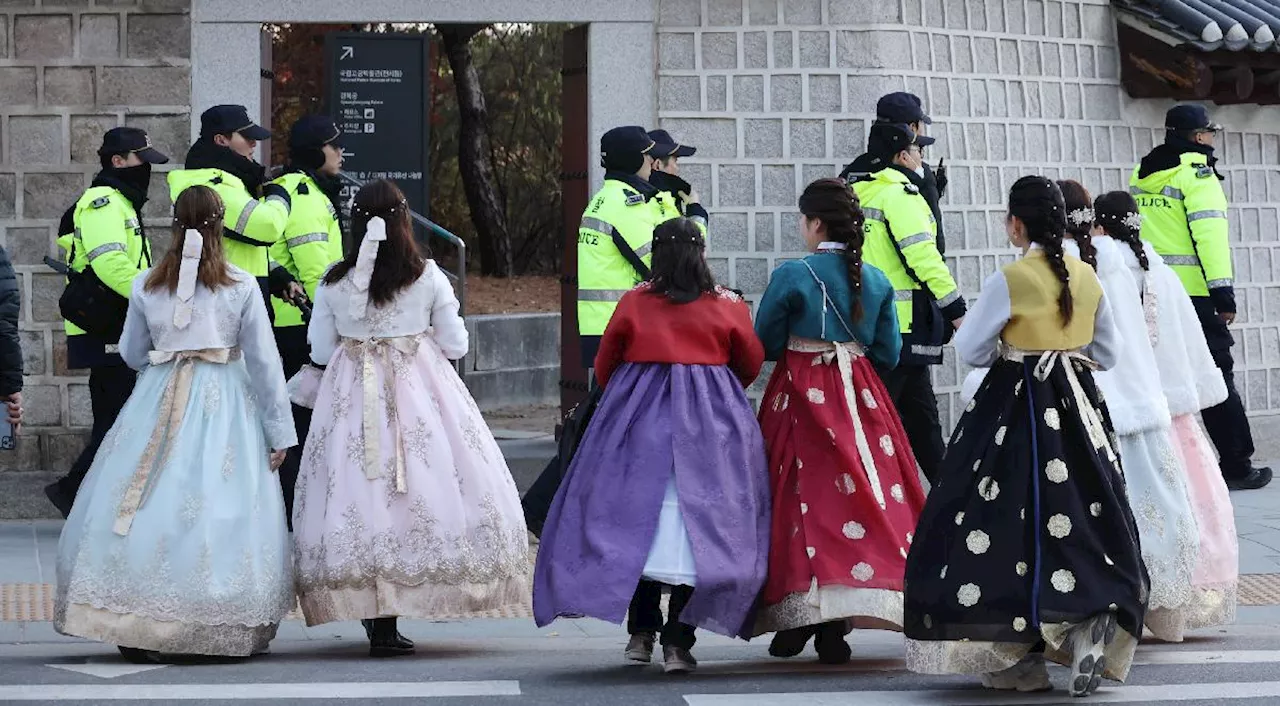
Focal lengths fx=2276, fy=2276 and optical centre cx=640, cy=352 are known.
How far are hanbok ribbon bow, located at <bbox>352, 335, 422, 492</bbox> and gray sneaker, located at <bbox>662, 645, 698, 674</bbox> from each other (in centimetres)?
107

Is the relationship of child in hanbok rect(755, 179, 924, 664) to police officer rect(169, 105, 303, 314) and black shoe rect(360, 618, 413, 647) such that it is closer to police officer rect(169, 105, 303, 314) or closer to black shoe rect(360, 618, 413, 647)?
black shoe rect(360, 618, 413, 647)

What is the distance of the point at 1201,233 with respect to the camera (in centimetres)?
1214

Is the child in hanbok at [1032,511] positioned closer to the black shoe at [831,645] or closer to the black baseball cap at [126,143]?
the black shoe at [831,645]

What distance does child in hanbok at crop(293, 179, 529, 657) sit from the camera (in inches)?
304

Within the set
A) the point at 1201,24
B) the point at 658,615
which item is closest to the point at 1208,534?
the point at 658,615

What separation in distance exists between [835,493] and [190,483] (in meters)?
2.13

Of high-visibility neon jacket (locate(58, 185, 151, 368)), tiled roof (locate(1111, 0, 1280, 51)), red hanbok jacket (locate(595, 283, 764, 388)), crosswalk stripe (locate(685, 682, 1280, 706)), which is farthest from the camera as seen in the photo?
tiled roof (locate(1111, 0, 1280, 51))

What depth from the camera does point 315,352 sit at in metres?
8.12

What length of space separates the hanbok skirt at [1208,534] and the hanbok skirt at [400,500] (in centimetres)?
238

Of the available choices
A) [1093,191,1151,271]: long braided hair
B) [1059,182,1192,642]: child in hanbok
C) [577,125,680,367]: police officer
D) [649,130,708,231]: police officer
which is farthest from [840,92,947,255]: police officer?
[1059,182,1192,642]: child in hanbok

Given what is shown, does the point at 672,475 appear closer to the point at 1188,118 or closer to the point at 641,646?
the point at 641,646

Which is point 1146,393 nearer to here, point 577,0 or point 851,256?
point 851,256

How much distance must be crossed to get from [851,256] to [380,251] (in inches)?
64.7

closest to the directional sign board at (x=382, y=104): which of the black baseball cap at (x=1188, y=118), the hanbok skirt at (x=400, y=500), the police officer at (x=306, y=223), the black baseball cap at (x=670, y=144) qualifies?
the black baseball cap at (x=670, y=144)
